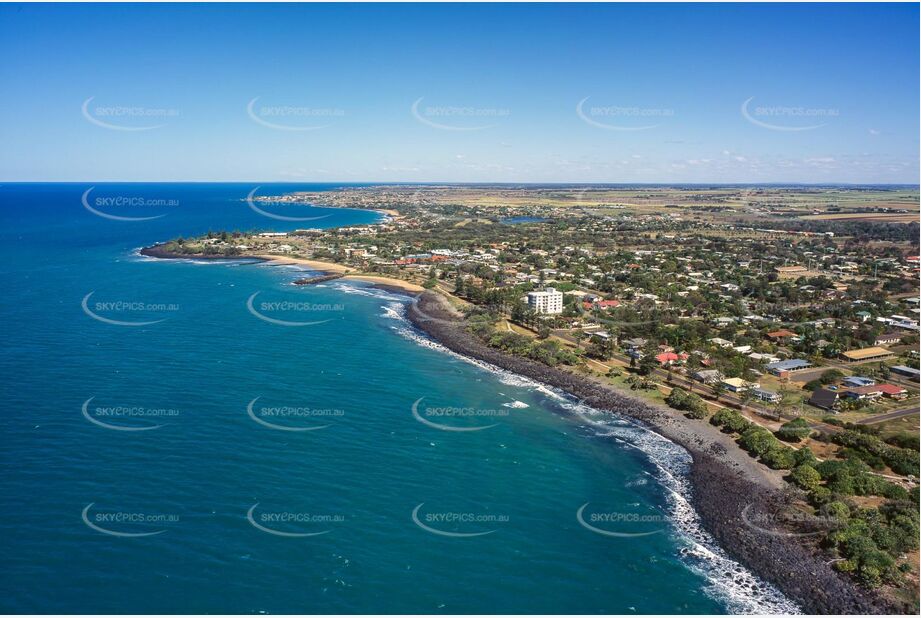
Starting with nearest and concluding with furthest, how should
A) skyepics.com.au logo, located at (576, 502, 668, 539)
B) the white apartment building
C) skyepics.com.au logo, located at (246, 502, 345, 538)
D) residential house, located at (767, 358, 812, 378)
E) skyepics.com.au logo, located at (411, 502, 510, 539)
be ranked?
skyepics.com.au logo, located at (246, 502, 345, 538) < skyepics.com.au logo, located at (411, 502, 510, 539) < skyepics.com.au logo, located at (576, 502, 668, 539) < residential house, located at (767, 358, 812, 378) < the white apartment building

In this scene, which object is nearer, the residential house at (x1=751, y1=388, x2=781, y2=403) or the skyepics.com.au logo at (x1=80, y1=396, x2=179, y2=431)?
the skyepics.com.au logo at (x1=80, y1=396, x2=179, y2=431)

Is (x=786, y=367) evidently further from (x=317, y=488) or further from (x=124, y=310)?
(x=124, y=310)

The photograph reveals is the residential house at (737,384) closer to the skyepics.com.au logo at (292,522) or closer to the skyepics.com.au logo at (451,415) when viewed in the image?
the skyepics.com.au logo at (451,415)

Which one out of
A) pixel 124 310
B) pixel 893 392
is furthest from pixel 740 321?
pixel 124 310

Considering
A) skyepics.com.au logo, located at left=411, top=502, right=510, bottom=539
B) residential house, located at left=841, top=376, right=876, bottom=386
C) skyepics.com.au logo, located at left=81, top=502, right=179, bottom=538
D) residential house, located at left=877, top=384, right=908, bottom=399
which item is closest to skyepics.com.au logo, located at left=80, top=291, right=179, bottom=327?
skyepics.com.au logo, located at left=81, top=502, right=179, bottom=538

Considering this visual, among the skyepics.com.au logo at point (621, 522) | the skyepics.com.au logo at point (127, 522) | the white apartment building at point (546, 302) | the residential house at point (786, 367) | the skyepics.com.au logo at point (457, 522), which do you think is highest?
the white apartment building at point (546, 302)

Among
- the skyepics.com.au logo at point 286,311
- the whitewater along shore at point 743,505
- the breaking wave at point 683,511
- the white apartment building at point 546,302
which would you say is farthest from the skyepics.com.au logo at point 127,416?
the white apartment building at point 546,302

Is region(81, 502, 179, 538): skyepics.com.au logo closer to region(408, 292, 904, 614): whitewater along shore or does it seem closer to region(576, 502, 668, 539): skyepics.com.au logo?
region(576, 502, 668, 539): skyepics.com.au logo
